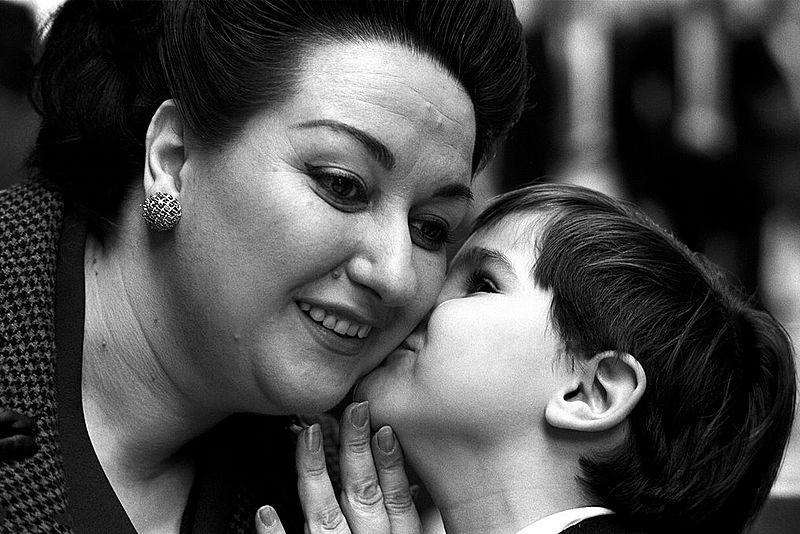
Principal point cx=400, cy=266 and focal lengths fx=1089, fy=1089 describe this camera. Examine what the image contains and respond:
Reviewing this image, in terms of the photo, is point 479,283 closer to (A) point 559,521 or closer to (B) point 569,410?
(B) point 569,410

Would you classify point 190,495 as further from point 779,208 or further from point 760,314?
point 779,208

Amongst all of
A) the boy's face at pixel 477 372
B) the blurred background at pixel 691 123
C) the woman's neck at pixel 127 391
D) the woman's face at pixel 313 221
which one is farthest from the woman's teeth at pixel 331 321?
the blurred background at pixel 691 123

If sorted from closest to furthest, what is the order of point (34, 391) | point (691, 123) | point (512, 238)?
point (34, 391) → point (512, 238) → point (691, 123)

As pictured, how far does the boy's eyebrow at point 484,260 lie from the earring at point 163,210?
0.55m

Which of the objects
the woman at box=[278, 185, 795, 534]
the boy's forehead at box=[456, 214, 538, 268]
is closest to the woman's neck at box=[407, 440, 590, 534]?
the woman at box=[278, 185, 795, 534]

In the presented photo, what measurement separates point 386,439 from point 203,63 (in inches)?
28.0

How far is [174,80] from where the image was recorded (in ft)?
5.98

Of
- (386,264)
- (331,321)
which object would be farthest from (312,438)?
(386,264)

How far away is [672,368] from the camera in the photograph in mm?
1854

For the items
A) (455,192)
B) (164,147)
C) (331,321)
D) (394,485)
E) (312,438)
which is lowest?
(394,485)

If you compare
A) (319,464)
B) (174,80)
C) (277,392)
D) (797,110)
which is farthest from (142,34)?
(797,110)

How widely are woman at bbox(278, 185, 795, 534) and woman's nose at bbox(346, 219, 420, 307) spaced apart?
0.60 feet

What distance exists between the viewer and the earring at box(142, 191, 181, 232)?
5.81ft

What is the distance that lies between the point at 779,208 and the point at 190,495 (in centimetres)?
450
